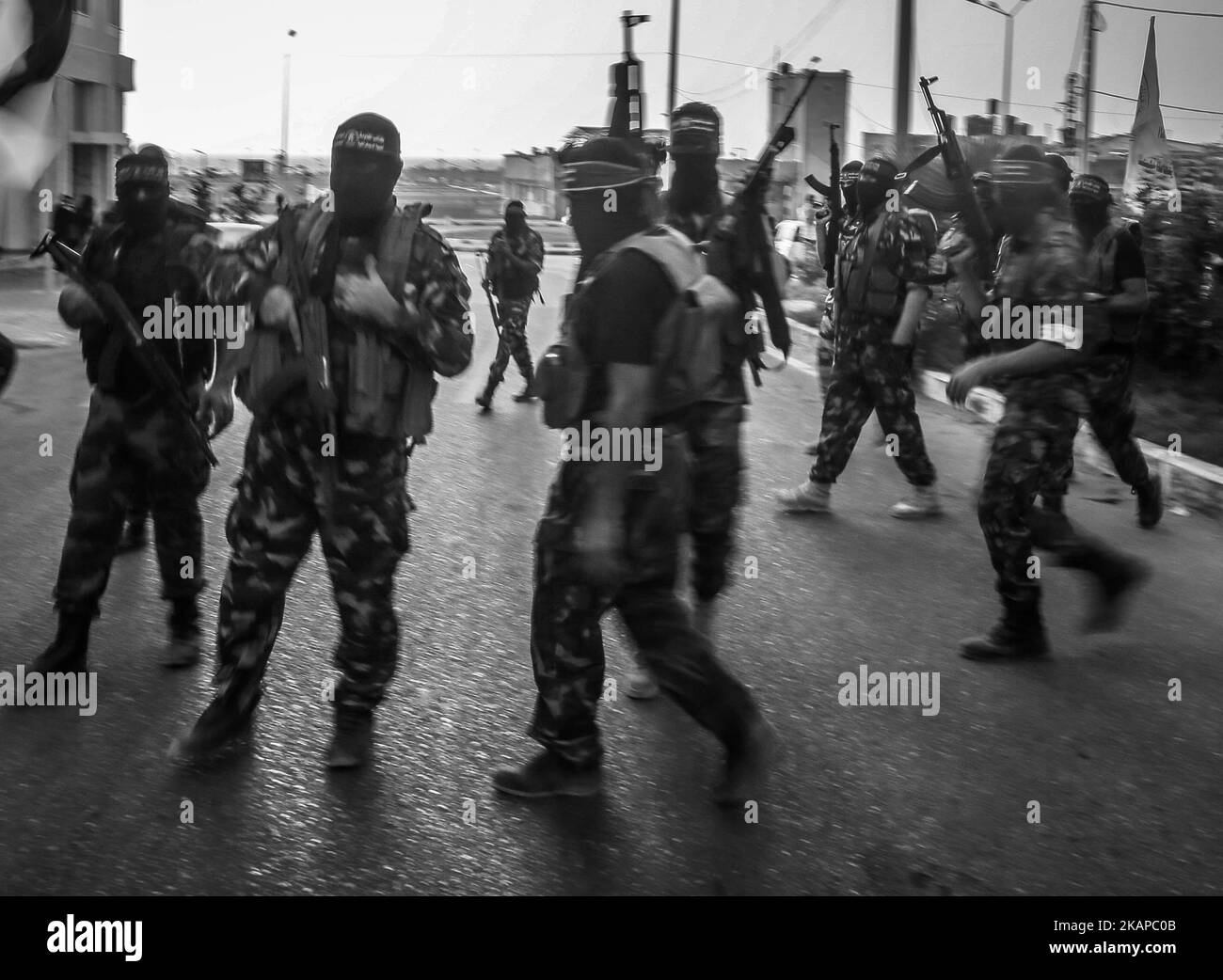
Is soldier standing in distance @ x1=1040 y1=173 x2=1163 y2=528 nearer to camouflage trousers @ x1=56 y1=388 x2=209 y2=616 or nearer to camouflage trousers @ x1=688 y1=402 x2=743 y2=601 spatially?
camouflage trousers @ x1=688 y1=402 x2=743 y2=601

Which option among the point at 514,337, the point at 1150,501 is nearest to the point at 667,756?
the point at 1150,501

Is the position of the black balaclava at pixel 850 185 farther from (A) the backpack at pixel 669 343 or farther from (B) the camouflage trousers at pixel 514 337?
(A) the backpack at pixel 669 343

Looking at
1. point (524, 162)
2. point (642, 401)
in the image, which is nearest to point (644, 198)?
point (642, 401)

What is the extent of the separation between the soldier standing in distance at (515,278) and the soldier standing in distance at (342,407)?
8.01m

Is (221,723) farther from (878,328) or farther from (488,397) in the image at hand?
(488,397)

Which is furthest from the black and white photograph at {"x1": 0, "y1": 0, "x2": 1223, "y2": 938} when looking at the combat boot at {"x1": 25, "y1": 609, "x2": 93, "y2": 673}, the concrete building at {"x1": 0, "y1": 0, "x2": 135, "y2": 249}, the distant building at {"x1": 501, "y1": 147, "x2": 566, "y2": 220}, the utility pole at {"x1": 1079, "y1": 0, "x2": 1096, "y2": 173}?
the distant building at {"x1": 501, "y1": 147, "x2": 566, "y2": 220}

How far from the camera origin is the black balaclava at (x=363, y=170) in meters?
3.90

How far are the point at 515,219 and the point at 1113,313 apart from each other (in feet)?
22.4

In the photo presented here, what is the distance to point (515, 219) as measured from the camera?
12281 mm

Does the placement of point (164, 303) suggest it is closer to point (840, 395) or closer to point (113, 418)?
point (113, 418)

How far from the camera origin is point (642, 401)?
11.5ft
